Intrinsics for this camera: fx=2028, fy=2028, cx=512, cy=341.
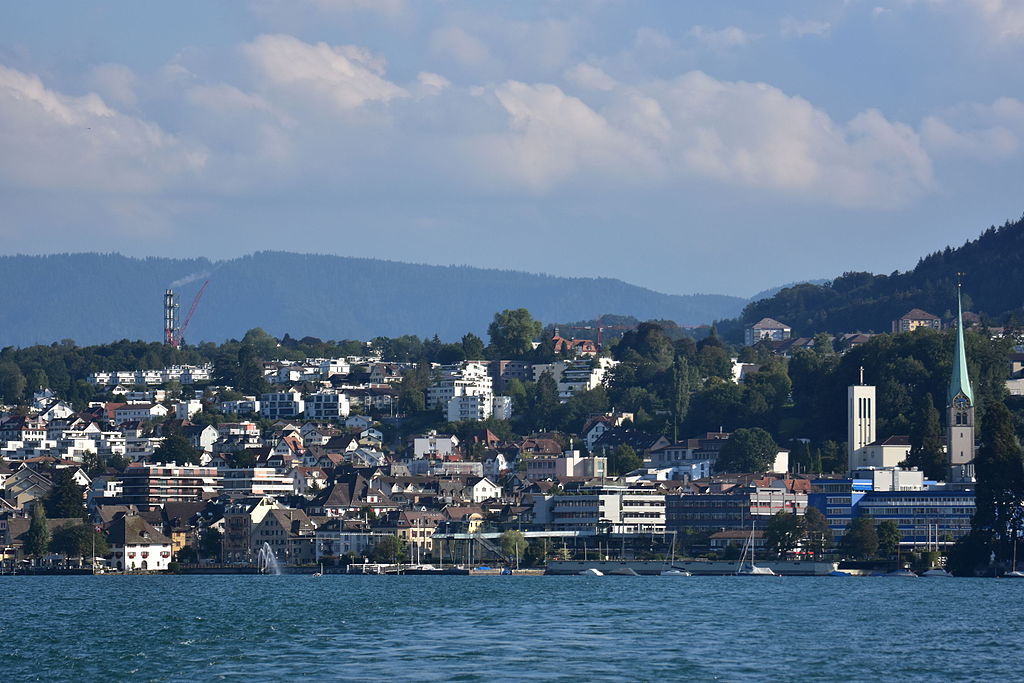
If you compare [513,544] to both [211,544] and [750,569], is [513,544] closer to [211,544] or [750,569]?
[750,569]

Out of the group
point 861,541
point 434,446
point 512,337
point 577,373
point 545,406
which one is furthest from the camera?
point 512,337

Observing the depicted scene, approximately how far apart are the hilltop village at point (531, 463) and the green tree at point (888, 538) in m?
0.17

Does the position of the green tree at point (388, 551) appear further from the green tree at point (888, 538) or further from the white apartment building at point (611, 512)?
the green tree at point (888, 538)

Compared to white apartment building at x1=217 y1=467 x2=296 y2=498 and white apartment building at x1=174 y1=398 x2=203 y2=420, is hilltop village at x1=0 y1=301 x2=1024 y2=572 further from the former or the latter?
white apartment building at x1=174 y1=398 x2=203 y2=420

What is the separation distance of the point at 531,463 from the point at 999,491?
56.0 meters

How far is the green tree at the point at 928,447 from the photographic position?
419ft

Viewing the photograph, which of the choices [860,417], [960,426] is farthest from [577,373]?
[960,426]

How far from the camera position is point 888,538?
366 feet

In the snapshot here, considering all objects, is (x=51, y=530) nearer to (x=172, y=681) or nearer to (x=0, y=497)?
(x=0, y=497)

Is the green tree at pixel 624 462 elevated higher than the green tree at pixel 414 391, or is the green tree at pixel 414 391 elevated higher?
the green tree at pixel 414 391

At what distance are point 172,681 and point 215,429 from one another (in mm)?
128944

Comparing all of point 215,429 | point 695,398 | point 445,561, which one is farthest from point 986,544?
point 215,429

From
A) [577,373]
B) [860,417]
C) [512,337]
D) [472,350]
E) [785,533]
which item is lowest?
[785,533]

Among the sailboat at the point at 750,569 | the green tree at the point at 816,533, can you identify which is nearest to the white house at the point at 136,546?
the sailboat at the point at 750,569
